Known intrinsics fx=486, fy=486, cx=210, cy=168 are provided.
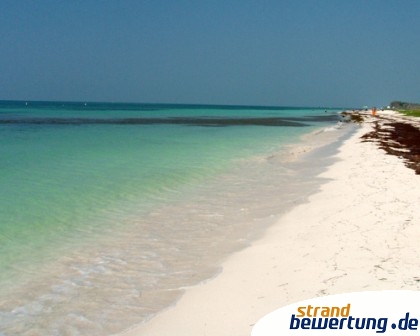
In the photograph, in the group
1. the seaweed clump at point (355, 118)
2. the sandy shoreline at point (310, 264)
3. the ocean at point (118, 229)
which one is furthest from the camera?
the seaweed clump at point (355, 118)

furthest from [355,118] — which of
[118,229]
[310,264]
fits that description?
[310,264]

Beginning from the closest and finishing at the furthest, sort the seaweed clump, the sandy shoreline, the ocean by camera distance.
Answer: the sandy shoreline, the ocean, the seaweed clump

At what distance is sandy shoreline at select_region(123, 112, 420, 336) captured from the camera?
16.7 ft

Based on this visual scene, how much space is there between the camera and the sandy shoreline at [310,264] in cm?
509

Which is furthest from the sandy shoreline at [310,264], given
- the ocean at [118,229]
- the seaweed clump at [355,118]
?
the seaweed clump at [355,118]

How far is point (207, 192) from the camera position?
1214 centimetres

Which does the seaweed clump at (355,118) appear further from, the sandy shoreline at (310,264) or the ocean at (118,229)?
the sandy shoreline at (310,264)

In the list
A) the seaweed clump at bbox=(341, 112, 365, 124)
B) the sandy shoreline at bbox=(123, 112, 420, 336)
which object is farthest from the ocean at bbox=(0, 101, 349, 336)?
the seaweed clump at bbox=(341, 112, 365, 124)

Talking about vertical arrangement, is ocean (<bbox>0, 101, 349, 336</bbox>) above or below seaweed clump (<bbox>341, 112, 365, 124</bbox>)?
below

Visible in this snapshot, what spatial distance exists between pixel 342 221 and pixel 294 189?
3.95 m

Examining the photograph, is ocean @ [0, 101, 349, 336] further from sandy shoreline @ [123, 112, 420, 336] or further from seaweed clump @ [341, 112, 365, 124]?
seaweed clump @ [341, 112, 365, 124]

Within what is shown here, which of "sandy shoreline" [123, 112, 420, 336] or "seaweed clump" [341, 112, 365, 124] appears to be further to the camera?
"seaweed clump" [341, 112, 365, 124]

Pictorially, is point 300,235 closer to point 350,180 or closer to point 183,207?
point 183,207

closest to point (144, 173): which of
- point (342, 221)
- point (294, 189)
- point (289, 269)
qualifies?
point (294, 189)
